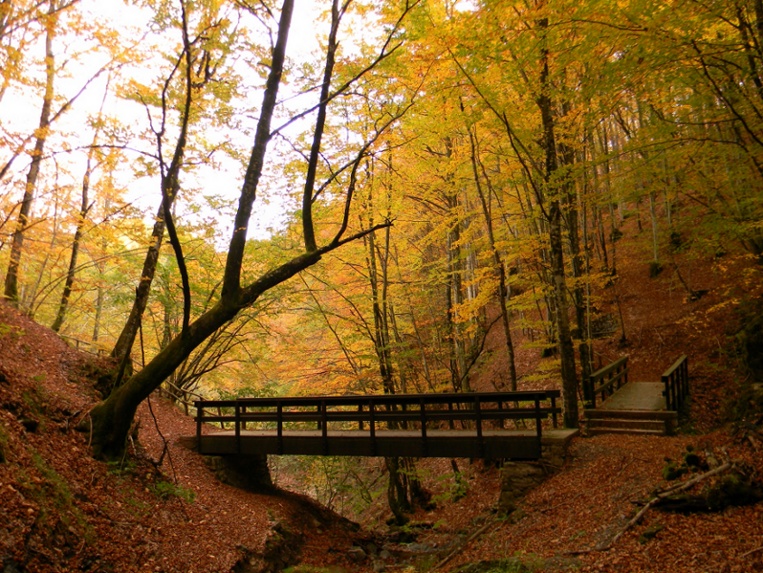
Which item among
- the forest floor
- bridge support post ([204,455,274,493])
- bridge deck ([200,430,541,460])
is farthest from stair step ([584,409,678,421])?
bridge support post ([204,455,274,493])

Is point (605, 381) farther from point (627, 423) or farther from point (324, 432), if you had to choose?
point (324, 432)

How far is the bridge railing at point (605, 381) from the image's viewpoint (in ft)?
32.3

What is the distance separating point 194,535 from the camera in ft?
22.2

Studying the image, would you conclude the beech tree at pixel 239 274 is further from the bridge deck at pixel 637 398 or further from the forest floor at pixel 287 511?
the bridge deck at pixel 637 398

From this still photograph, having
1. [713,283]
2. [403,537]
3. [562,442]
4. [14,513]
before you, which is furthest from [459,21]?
[713,283]

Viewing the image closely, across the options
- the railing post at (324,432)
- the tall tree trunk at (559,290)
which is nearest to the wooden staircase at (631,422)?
the tall tree trunk at (559,290)

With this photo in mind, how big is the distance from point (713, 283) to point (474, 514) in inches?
460

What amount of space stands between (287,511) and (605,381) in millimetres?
8713

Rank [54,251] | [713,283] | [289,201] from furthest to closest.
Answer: [713,283]
[54,251]
[289,201]

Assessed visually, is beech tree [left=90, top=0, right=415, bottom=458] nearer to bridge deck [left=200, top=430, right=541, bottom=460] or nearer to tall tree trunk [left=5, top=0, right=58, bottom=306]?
bridge deck [left=200, top=430, right=541, bottom=460]

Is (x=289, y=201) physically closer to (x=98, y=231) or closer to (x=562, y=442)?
(x=98, y=231)

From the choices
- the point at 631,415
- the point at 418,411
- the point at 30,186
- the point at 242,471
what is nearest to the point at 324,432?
the point at 418,411

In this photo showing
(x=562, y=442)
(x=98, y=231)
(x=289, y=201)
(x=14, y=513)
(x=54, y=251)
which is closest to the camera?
(x=14, y=513)

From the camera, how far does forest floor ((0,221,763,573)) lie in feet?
14.9
